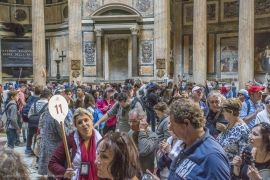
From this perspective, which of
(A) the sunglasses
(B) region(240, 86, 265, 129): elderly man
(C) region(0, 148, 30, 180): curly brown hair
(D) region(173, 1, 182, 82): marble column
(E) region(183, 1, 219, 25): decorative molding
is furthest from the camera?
(D) region(173, 1, 182, 82): marble column

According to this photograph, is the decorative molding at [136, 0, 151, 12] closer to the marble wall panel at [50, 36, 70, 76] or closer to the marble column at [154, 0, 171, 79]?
the marble column at [154, 0, 171, 79]

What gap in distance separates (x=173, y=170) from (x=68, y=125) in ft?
9.18

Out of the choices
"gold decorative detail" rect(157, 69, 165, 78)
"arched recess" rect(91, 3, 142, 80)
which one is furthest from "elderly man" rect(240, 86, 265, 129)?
"arched recess" rect(91, 3, 142, 80)

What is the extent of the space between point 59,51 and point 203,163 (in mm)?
23759

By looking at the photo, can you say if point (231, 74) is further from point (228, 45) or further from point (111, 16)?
point (111, 16)

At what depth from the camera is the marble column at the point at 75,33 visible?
21.1m

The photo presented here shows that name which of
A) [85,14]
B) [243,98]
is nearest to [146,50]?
[85,14]

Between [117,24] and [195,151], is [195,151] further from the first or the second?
[117,24]

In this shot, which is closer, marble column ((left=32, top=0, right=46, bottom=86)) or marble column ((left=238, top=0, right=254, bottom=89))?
marble column ((left=238, top=0, right=254, bottom=89))

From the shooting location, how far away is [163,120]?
4.83m

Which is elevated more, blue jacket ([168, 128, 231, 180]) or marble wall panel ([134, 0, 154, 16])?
marble wall panel ([134, 0, 154, 16])

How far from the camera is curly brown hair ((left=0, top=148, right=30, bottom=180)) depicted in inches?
65.1

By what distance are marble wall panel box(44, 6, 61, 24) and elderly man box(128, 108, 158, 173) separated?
22.3 meters

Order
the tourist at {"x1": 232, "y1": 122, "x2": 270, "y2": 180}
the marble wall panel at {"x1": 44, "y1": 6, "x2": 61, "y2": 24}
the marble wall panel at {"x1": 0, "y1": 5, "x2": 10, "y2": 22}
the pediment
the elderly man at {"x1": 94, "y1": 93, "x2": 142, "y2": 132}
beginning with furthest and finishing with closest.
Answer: the marble wall panel at {"x1": 44, "y1": 6, "x2": 61, "y2": 24} < the marble wall panel at {"x1": 0, "y1": 5, "x2": 10, "y2": 22} < the pediment < the elderly man at {"x1": 94, "y1": 93, "x2": 142, "y2": 132} < the tourist at {"x1": 232, "y1": 122, "x2": 270, "y2": 180}
